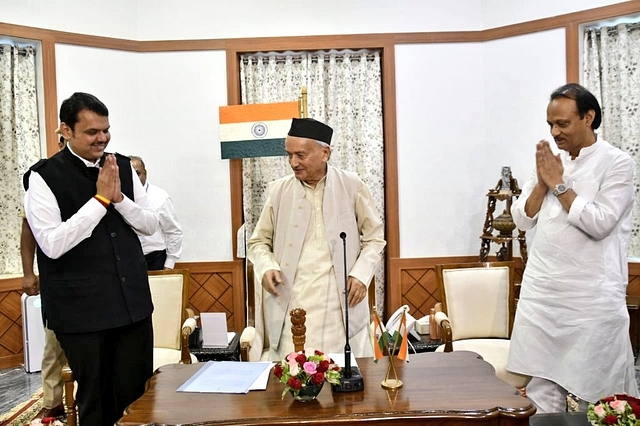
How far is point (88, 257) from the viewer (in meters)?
2.32

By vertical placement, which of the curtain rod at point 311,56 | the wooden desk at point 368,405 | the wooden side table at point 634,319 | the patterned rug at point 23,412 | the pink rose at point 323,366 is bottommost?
the patterned rug at point 23,412

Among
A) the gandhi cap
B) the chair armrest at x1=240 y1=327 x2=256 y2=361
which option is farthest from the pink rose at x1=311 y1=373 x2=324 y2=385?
the gandhi cap

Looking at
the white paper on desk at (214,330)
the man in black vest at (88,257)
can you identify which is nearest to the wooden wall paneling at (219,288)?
the white paper on desk at (214,330)

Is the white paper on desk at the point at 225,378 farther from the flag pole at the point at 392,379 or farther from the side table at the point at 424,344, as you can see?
the side table at the point at 424,344

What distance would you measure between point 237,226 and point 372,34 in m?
2.08

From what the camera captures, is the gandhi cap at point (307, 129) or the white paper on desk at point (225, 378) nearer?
the white paper on desk at point (225, 378)

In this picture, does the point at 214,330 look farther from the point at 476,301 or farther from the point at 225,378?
the point at 476,301

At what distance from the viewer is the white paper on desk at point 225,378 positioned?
205cm

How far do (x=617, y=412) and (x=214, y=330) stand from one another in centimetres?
219

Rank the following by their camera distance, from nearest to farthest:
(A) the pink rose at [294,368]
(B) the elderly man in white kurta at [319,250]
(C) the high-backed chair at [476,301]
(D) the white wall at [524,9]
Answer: (A) the pink rose at [294,368] < (B) the elderly man in white kurta at [319,250] < (C) the high-backed chair at [476,301] < (D) the white wall at [524,9]

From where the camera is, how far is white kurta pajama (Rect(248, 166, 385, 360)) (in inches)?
112

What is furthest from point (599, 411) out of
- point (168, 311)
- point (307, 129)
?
point (168, 311)

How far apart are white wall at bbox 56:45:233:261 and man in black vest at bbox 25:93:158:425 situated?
300cm

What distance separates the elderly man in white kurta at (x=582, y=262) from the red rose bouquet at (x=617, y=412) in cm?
81
